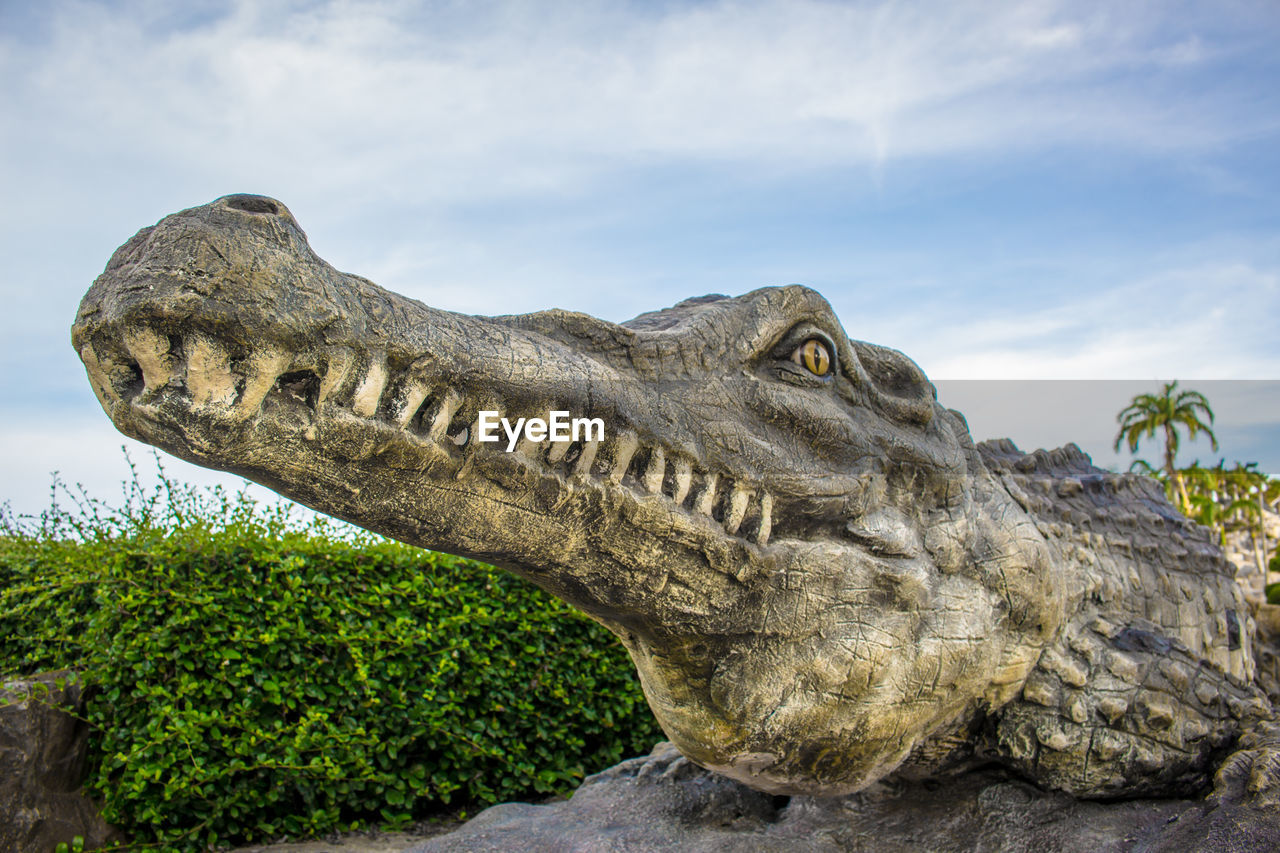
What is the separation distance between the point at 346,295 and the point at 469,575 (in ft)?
13.3

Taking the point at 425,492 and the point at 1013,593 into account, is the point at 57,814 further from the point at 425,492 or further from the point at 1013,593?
the point at 1013,593

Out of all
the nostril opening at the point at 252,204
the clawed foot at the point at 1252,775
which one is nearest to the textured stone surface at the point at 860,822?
the clawed foot at the point at 1252,775

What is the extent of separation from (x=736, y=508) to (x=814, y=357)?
570mm

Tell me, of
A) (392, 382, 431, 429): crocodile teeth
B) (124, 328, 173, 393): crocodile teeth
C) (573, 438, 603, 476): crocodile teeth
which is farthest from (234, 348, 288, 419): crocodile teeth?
(573, 438, 603, 476): crocodile teeth

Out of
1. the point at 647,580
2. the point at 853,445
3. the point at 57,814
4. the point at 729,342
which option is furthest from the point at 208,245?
the point at 57,814

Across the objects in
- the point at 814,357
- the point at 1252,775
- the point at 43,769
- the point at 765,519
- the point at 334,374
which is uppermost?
the point at 814,357

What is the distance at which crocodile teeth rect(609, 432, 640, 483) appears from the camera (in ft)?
6.00

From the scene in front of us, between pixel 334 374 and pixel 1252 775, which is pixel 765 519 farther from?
pixel 1252 775

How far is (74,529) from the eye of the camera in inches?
212

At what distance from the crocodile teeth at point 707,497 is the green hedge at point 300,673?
3.45m

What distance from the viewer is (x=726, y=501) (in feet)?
6.61

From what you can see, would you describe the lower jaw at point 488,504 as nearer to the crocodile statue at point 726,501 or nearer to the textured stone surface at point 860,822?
the crocodile statue at point 726,501

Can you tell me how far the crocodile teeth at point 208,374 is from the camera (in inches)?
52.2

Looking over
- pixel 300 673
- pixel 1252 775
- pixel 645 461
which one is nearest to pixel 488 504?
pixel 645 461
